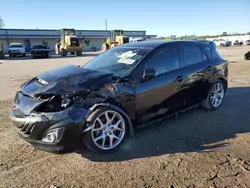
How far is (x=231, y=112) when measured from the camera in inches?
213

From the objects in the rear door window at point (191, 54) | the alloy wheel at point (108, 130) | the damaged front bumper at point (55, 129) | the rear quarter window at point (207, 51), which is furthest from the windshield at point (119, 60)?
the rear quarter window at point (207, 51)

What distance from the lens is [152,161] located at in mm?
3344

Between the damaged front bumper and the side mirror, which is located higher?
the side mirror

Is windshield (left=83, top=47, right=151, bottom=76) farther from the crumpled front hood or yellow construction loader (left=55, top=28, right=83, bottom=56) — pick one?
yellow construction loader (left=55, top=28, right=83, bottom=56)

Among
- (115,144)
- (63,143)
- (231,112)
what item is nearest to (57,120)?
(63,143)

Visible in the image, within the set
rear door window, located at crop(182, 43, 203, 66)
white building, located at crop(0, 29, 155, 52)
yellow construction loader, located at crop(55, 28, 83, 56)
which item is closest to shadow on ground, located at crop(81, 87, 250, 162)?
rear door window, located at crop(182, 43, 203, 66)

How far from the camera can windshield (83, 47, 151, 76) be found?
13.4 ft

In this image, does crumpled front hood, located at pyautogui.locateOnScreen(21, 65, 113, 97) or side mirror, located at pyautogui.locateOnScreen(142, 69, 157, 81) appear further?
side mirror, located at pyautogui.locateOnScreen(142, 69, 157, 81)

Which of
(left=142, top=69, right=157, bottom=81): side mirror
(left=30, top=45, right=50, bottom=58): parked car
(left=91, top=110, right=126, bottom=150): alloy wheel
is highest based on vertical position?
(left=142, top=69, right=157, bottom=81): side mirror

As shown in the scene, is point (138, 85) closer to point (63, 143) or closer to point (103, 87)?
point (103, 87)

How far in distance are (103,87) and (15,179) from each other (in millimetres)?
1687

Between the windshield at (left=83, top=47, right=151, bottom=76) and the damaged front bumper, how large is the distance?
115 centimetres

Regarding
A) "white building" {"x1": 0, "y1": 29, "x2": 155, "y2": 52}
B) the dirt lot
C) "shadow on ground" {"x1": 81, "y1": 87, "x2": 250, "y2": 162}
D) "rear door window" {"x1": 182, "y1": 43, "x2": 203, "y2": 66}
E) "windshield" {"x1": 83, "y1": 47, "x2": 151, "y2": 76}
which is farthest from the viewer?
"white building" {"x1": 0, "y1": 29, "x2": 155, "y2": 52}

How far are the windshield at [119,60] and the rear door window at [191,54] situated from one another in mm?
952
